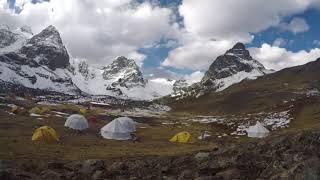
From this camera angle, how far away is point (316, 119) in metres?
117

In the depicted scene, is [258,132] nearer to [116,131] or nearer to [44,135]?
[116,131]

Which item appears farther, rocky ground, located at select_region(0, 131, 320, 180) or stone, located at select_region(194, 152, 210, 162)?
stone, located at select_region(194, 152, 210, 162)

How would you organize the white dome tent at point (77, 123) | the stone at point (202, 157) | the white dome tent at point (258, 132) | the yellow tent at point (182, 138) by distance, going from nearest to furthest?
the stone at point (202, 157), the yellow tent at point (182, 138), the white dome tent at point (77, 123), the white dome tent at point (258, 132)

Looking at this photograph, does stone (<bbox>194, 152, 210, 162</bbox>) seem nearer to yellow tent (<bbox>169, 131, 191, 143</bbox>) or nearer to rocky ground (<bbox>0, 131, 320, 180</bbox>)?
rocky ground (<bbox>0, 131, 320, 180</bbox>)

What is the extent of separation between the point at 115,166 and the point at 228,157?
8.85 meters

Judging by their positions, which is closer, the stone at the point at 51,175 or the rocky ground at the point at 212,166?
the rocky ground at the point at 212,166

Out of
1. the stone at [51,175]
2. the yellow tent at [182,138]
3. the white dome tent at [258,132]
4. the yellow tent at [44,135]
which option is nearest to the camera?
the stone at [51,175]

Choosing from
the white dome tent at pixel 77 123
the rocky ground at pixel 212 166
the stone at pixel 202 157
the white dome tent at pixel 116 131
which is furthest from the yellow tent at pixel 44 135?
the stone at pixel 202 157

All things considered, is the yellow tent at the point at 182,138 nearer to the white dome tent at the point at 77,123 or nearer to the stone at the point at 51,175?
the white dome tent at the point at 77,123

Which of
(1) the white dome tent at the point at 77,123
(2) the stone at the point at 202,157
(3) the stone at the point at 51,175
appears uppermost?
(1) the white dome tent at the point at 77,123

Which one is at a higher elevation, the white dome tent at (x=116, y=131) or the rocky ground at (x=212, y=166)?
the white dome tent at (x=116, y=131)

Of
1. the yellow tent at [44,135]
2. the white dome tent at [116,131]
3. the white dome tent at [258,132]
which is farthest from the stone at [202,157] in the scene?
the white dome tent at [258,132]

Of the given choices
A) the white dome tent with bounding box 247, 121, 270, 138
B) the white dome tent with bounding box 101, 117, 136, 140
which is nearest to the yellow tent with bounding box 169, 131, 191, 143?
the white dome tent with bounding box 101, 117, 136, 140

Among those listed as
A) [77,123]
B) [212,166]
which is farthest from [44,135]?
→ [212,166]
